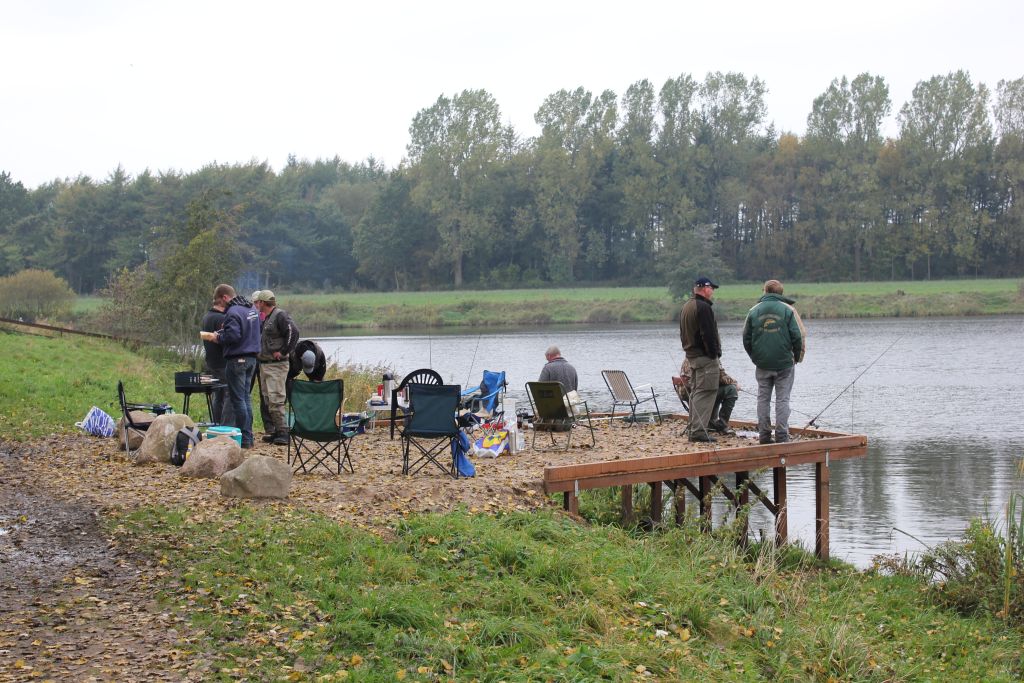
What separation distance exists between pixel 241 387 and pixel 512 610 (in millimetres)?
6080

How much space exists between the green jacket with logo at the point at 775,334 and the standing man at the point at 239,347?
17.3 ft

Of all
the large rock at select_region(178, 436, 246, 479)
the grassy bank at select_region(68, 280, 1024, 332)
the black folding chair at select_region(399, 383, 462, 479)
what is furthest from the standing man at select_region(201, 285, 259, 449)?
the grassy bank at select_region(68, 280, 1024, 332)

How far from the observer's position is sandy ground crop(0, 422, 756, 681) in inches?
247

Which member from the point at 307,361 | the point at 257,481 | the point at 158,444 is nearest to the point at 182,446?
the point at 158,444

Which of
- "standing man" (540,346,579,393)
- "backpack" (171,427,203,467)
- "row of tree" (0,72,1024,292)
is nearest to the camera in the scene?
"backpack" (171,427,203,467)

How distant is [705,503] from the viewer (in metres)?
11.3

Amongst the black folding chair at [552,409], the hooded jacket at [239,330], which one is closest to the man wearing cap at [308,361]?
the hooded jacket at [239,330]

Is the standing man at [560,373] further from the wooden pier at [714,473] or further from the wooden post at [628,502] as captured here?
the wooden post at [628,502]

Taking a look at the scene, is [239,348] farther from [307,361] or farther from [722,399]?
[722,399]

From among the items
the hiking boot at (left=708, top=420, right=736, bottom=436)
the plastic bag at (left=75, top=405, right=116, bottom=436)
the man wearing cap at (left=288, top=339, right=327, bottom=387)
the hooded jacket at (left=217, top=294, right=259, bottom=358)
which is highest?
the hooded jacket at (left=217, top=294, right=259, bottom=358)

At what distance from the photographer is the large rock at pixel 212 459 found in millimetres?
10586

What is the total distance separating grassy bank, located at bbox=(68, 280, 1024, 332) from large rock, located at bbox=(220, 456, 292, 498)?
48.7m

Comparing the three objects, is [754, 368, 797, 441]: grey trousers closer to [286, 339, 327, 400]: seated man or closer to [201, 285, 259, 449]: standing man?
[286, 339, 327, 400]: seated man

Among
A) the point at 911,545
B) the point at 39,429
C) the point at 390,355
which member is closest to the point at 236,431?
the point at 39,429
